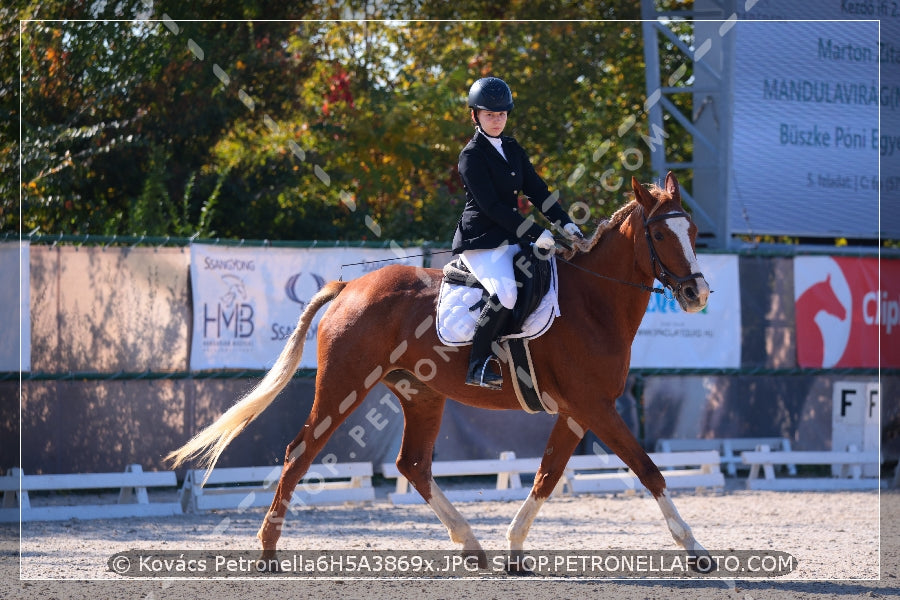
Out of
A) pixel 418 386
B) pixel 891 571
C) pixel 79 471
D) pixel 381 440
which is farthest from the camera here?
pixel 381 440

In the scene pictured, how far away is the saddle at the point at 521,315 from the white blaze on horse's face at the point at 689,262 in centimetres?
80

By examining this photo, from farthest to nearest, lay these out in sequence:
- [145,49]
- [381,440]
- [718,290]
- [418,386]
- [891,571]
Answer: [145,49] → [718,290] → [381,440] → [418,386] → [891,571]

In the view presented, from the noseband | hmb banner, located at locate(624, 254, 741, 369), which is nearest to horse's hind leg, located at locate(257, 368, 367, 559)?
the noseband

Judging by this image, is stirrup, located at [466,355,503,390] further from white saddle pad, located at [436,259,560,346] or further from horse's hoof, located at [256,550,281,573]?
horse's hoof, located at [256,550,281,573]

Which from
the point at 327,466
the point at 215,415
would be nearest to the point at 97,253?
the point at 215,415

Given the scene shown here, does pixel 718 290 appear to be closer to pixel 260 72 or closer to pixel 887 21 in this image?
pixel 887 21

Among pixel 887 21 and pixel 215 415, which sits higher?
pixel 887 21

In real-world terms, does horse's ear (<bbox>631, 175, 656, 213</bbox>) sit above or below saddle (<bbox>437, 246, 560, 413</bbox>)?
above

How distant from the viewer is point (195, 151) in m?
14.0

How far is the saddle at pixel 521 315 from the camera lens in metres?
6.51

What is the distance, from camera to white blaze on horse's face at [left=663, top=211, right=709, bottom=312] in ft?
20.1

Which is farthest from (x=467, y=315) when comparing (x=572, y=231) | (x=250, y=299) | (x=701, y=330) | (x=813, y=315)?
(x=813, y=315)

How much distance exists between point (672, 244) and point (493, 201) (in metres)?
1.10

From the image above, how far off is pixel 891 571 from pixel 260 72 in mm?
10587
